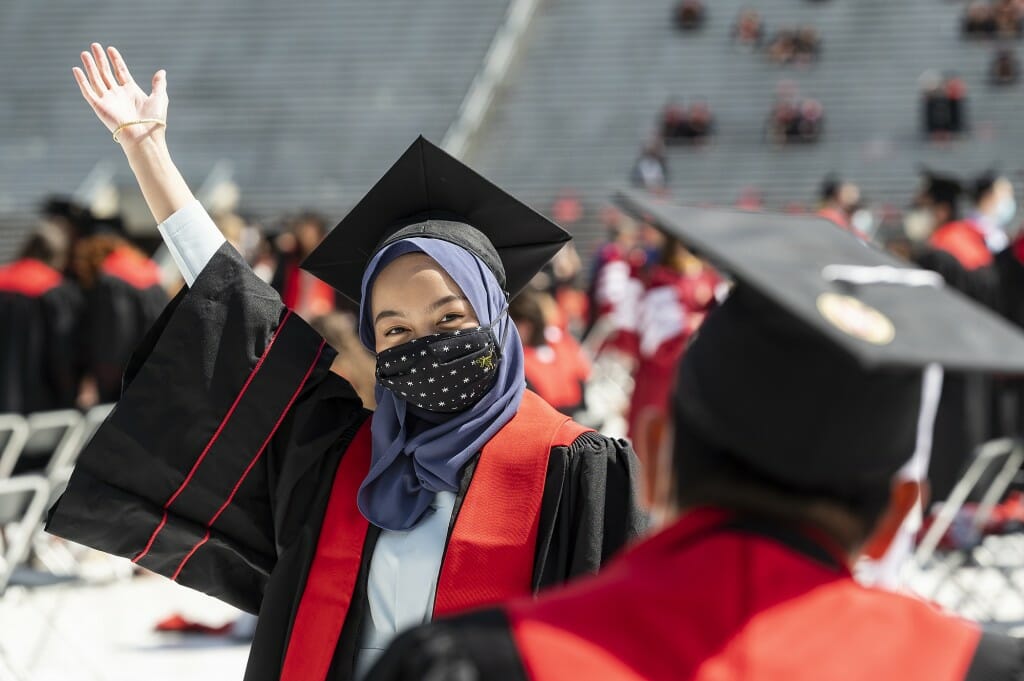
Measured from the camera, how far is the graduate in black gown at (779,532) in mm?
1429

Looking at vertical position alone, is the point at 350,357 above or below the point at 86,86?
below

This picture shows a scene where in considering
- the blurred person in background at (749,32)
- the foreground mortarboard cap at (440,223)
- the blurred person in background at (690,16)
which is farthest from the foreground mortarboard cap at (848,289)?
the blurred person in background at (690,16)

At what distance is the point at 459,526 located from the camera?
2.51m

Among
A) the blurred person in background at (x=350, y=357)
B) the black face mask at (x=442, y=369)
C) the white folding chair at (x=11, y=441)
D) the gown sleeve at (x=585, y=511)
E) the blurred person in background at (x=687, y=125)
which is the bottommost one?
the blurred person in background at (x=687, y=125)

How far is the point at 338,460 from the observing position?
265cm

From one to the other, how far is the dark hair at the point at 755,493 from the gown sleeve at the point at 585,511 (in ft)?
3.23

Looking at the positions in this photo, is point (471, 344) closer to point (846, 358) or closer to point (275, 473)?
point (275, 473)

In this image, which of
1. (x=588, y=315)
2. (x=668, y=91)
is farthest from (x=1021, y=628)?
(x=668, y=91)

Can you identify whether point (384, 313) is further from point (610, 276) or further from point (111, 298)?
point (610, 276)

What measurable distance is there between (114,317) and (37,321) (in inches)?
20.5

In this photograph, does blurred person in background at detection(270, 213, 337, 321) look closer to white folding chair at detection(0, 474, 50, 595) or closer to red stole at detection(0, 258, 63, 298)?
red stole at detection(0, 258, 63, 298)

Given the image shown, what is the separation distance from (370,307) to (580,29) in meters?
A: 29.5

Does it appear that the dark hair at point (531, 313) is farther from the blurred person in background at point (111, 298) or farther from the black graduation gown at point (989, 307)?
the blurred person in background at point (111, 298)

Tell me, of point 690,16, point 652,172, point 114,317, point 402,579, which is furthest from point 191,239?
point 690,16
